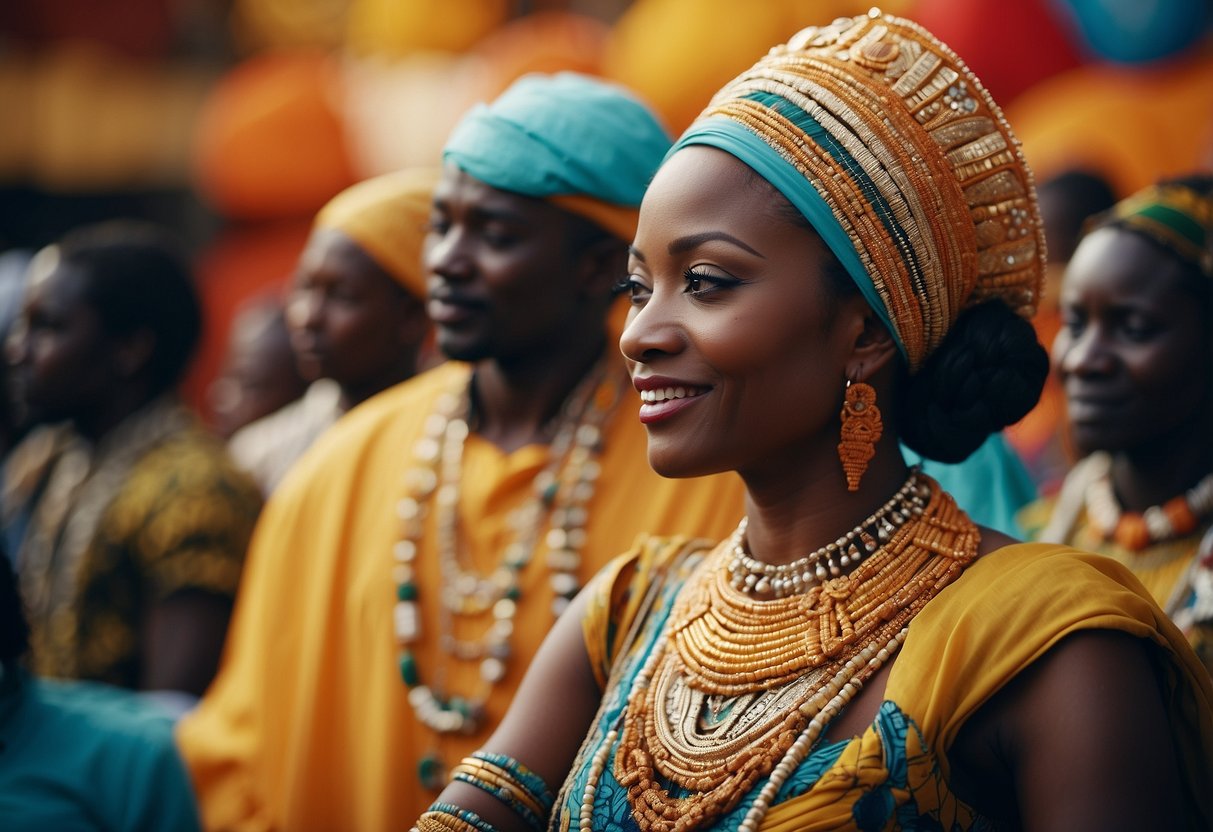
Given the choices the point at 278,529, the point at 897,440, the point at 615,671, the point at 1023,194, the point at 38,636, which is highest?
the point at 1023,194

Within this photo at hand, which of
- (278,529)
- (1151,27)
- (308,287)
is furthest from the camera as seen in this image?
(1151,27)

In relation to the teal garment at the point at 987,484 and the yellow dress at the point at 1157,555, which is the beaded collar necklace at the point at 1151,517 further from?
the teal garment at the point at 987,484

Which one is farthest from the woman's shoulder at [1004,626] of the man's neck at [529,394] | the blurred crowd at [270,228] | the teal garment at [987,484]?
the man's neck at [529,394]

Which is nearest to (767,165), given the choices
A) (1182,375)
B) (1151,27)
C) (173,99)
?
(1182,375)

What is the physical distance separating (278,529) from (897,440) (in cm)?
206

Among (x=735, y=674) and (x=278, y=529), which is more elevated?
(x=735, y=674)

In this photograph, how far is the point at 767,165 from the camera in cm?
229

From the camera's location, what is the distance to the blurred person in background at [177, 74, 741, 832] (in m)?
3.58

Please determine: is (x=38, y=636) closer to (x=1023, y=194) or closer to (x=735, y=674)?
(x=735, y=674)

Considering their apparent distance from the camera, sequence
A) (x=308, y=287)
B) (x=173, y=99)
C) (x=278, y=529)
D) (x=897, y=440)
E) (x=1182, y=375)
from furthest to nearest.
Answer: (x=173, y=99)
(x=308, y=287)
(x=278, y=529)
(x=1182, y=375)
(x=897, y=440)

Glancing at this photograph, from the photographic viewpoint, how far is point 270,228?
10.9 metres

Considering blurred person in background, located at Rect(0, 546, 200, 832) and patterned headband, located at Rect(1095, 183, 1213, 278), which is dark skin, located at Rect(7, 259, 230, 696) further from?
patterned headband, located at Rect(1095, 183, 1213, 278)

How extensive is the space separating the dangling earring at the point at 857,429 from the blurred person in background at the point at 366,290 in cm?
287

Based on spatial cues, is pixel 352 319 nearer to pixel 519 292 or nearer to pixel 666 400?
pixel 519 292
